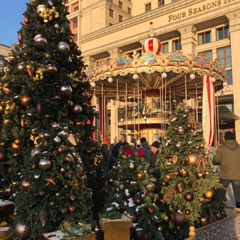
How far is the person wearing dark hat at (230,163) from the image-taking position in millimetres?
6742

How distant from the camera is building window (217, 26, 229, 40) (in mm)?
29191

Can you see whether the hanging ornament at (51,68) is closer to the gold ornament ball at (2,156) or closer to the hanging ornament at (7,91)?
the hanging ornament at (7,91)

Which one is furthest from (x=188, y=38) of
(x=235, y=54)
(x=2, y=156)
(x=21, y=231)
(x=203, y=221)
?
(x=21, y=231)

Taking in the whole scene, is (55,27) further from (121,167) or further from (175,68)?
(175,68)

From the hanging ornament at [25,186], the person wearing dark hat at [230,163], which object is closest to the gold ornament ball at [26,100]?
the hanging ornament at [25,186]

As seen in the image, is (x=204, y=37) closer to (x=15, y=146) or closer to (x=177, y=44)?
(x=177, y=44)

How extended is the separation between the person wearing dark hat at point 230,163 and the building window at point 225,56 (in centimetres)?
2349

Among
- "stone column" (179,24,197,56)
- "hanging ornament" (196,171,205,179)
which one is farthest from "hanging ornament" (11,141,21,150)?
"stone column" (179,24,197,56)

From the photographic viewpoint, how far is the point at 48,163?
12.8ft

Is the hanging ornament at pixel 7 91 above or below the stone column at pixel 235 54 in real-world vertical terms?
below

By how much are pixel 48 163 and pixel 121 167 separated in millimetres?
1719

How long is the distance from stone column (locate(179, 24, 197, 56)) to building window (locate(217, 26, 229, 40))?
2.45 m

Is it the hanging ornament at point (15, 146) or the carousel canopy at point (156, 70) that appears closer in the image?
the hanging ornament at point (15, 146)

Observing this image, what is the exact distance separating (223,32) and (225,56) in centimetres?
268
